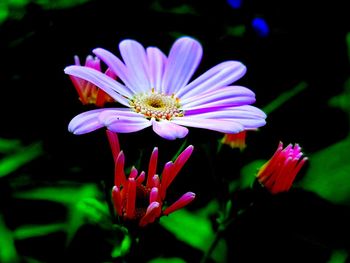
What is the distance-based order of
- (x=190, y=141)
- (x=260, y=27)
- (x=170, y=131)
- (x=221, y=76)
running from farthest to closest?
(x=260, y=27) → (x=190, y=141) → (x=221, y=76) → (x=170, y=131)

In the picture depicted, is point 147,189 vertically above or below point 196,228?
above

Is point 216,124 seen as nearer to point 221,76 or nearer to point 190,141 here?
point 221,76

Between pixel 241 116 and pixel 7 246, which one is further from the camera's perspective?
pixel 7 246

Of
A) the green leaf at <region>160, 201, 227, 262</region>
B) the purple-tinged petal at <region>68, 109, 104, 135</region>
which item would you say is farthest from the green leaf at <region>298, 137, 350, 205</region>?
the purple-tinged petal at <region>68, 109, 104, 135</region>

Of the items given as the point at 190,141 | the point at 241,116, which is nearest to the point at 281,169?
the point at 241,116

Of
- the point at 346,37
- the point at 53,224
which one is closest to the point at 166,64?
the point at 53,224

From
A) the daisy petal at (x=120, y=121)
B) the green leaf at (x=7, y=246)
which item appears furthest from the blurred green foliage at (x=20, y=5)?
the daisy petal at (x=120, y=121)

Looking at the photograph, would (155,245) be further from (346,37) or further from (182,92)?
(346,37)

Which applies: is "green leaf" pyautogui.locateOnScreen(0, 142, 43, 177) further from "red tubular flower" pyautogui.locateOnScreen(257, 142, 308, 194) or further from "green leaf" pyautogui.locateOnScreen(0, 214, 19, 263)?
"red tubular flower" pyautogui.locateOnScreen(257, 142, 308, 194)
